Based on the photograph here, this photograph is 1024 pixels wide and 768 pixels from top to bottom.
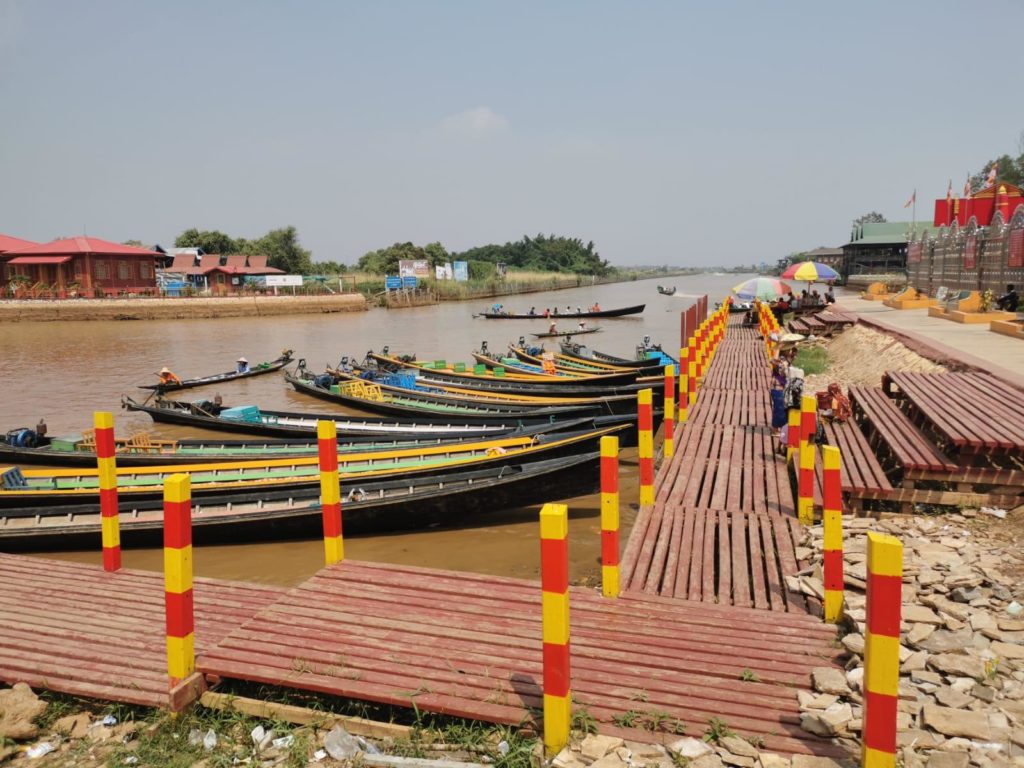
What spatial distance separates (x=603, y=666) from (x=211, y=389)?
23.0 metres

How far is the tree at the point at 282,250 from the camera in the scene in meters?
78.1

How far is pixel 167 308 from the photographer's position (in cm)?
5300

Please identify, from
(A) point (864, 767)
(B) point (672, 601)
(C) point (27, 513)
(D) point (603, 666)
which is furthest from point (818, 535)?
(C) point (27, 513)

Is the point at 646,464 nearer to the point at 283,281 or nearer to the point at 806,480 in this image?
the point at 806,480

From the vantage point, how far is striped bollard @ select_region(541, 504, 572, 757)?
355 cm

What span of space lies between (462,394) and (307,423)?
4263 mm

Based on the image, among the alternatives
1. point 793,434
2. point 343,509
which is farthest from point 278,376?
point 793,434

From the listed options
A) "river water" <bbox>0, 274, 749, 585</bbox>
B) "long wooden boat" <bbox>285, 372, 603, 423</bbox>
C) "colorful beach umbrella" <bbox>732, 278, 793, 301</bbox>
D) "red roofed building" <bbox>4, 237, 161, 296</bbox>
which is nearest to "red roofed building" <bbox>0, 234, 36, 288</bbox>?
"red roofed building" <bbox>4, 237, 161, 296</bbox>

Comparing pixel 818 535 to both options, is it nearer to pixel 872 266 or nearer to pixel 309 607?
pixel 309 607

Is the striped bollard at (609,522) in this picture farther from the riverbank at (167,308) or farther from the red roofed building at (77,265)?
the red roofed building at (77,265)

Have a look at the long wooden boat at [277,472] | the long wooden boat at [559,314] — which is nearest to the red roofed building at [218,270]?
the long wooden boat at [559,314]

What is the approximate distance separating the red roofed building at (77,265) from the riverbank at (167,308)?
97.1 inches

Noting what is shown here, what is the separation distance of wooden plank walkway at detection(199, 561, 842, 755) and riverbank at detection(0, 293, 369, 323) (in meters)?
53.5

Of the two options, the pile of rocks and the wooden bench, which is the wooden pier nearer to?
the pile of rocks
